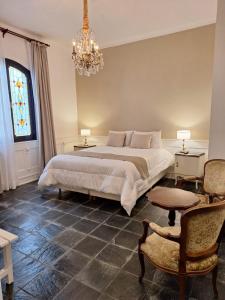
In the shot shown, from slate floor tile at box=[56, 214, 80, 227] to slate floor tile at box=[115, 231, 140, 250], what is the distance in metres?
0.70

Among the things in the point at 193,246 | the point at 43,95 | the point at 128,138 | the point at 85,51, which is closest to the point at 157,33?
the point at 85,51

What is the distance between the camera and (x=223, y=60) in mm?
2527

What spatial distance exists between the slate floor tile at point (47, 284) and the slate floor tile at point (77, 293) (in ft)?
0.18

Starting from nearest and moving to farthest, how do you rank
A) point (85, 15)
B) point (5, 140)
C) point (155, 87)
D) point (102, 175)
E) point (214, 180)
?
point (214, 180), point (85, 15), point (102, 175), point (5, 140), point (155, 87)

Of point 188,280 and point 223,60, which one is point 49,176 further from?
point 223,60

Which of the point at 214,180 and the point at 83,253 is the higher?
the point at 214,180

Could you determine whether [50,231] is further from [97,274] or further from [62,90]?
[62,90]

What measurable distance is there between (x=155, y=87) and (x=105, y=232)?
3.46 m

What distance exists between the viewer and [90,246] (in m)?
2.27

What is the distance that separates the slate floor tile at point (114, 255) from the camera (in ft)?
6.60

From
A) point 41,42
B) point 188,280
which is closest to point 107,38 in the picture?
point 41,42

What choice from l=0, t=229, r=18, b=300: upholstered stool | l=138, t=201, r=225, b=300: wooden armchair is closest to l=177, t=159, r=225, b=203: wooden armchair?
l=138, t=201, r=225, b=300: wooden armchair

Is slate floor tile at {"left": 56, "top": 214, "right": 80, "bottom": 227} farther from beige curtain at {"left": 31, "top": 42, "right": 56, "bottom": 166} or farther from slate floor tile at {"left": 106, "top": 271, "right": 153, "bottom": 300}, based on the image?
beige curtain at {"left": 31, "top": 42, "right": 56, "bottom": 166}

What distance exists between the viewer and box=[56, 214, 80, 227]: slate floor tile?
2.77 m
